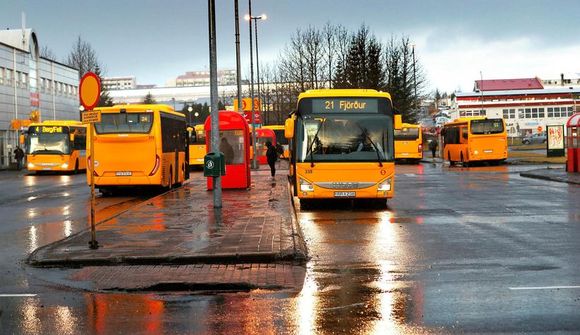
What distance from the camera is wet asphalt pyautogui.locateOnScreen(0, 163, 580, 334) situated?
6.82 metres

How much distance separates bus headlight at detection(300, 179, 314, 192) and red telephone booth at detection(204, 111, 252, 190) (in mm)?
7651

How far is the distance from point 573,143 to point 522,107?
94083 mm

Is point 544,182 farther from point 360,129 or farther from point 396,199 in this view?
point 360,129

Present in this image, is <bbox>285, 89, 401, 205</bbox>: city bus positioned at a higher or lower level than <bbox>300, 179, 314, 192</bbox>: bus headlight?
higher

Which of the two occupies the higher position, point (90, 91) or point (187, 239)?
point (90, 91)

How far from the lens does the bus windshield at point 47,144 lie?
46594 millimetres

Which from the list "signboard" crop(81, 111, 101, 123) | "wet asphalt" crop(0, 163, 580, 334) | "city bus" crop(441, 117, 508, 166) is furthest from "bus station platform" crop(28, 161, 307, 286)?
"city bus" crop(441, 117, 508, 166)

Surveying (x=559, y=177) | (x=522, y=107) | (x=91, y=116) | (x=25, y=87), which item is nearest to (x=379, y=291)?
(x=91, y=116)

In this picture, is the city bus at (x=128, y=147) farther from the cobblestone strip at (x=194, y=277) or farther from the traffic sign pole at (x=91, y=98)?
the cobblestone strip at (x=194, y=277)

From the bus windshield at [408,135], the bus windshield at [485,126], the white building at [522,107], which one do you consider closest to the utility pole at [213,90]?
the bus windshield at [485,126]

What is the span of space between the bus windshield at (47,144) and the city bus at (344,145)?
103 feet

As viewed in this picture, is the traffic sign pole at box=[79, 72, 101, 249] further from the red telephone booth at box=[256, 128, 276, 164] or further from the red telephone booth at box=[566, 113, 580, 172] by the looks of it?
the red telephone booth at box=[256, 128, 276, 164]

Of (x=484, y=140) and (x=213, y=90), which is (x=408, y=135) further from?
(x=213, y=90)

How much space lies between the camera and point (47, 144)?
4672 cm
